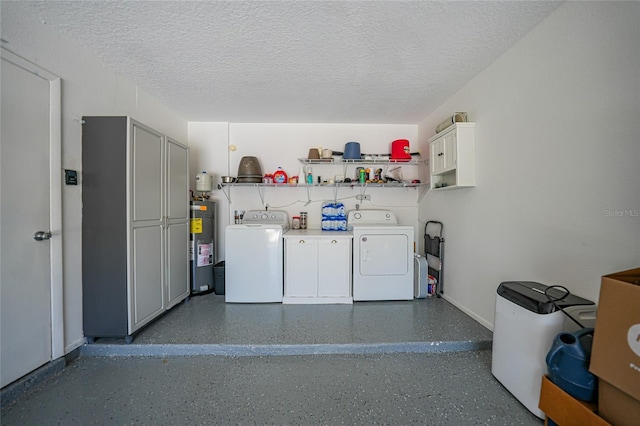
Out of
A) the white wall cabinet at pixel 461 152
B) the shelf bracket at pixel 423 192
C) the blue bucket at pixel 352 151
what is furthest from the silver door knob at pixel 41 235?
the shelf bracket at pixel 423 192

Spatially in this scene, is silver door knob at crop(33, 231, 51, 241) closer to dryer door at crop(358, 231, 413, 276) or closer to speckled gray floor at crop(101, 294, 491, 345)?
speckled gray floor at crop(101, 294, 491, 345)

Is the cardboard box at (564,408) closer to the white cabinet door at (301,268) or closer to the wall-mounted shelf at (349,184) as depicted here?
the white cabinet door at (301,268)

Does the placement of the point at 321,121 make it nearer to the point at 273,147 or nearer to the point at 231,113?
the point at 273,147

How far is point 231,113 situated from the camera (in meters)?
3.16

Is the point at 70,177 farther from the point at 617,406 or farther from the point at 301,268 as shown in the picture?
the point at 617,406

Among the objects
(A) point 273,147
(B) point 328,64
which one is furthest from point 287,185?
(B) point 328,64

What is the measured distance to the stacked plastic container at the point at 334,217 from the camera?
131 inches

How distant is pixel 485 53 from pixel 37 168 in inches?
137

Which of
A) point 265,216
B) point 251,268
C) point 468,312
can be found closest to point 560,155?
point 468,312

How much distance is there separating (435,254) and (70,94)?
3883mm

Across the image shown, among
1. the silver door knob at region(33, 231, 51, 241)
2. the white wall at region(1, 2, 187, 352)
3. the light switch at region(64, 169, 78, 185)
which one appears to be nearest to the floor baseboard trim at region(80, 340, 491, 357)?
the white wall at region(1, 2, 187, 352)

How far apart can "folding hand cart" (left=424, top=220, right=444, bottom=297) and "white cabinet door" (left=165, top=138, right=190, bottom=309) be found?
301 cm

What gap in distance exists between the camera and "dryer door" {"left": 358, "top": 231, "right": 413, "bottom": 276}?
275 cm

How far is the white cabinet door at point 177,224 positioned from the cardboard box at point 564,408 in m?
3.02
